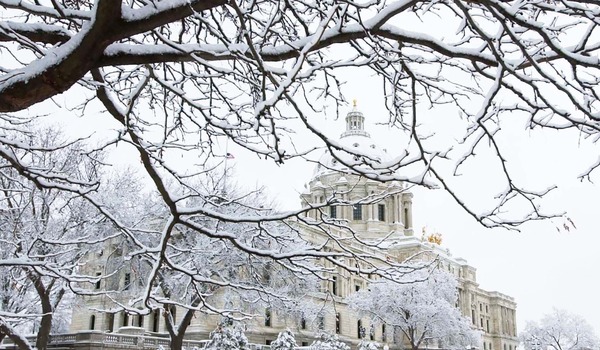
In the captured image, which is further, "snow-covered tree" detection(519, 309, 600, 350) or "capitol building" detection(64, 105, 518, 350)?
"snow-covered tree" detection(519, 309, 600, 350)

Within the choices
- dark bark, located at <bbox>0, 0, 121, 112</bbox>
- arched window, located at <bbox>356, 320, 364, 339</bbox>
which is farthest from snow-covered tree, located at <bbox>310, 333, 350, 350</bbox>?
dark bark, located at <bbox>0, 0, 121, 112</bbox>

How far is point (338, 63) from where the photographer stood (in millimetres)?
5340

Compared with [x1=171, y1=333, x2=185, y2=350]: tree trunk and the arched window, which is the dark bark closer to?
[x1=171, y1=333, x2=185, y2=350]: tree trunk

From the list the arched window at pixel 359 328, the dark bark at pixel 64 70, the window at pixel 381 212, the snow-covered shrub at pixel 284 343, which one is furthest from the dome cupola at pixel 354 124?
the dark bark at pixel 64 70

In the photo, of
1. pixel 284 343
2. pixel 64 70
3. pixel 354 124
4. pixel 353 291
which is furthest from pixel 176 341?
pixel 354 124

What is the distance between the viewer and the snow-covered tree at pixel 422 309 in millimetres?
Result: 50812

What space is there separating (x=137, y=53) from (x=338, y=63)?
167 centimetres

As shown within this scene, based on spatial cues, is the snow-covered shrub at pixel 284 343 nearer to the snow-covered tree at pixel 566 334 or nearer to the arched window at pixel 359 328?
the arched window at pixel 359 328

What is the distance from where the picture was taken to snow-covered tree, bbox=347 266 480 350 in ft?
167

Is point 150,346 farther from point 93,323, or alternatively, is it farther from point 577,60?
point 577,60

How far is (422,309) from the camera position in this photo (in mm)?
50625

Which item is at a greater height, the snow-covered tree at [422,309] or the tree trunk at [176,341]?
the snow-covered tree at [422,309]

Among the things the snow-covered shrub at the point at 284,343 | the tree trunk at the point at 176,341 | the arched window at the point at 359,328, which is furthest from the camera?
the arched window at the point at 359,328

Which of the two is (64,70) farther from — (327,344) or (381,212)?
(381,212)
